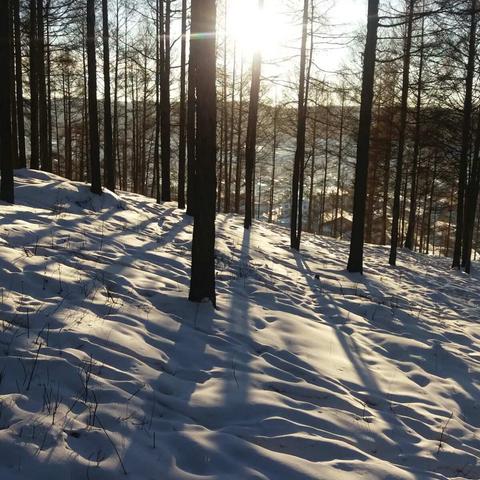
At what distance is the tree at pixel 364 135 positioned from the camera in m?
11.2

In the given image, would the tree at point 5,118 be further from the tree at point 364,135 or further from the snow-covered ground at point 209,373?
the tree at point 364,135

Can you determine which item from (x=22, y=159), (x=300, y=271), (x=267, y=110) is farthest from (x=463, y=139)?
(x=22, y=159)

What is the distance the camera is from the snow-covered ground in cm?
314

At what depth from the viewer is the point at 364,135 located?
38.0 ft

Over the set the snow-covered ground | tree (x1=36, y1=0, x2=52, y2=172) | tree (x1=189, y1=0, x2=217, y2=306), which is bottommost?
the snow-covered ground

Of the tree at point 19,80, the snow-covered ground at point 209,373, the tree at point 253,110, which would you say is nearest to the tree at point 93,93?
the tree at point 19,80

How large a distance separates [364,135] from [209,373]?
8.82 metres

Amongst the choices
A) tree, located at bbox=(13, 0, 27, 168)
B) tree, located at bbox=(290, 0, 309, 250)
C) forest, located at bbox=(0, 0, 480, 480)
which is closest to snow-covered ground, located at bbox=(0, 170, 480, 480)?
forest, located at bbox=(0, 0, 480, 480)

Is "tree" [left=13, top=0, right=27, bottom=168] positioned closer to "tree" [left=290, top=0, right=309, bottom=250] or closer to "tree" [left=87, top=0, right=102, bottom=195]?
"tree" [left=87, top=0, right=102, bottom=195]

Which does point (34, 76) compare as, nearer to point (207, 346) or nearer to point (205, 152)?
point (205, 152)

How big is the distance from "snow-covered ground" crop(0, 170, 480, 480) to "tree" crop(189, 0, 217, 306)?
420 millimetres

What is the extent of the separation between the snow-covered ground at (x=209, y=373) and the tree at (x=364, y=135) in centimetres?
305

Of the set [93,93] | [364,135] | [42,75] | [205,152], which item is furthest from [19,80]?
[205,152]

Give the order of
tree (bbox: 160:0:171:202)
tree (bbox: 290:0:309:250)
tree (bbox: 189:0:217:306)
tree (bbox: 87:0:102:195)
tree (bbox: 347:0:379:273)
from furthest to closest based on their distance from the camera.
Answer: tree (bbox: 160:0:171:202) < tree (bbox: 290:0:309:250) < tree (bbox: 87:0:102:195) < tree (bbox: 347:0:379:273) < tree (bbox: 189:0:217:306)
